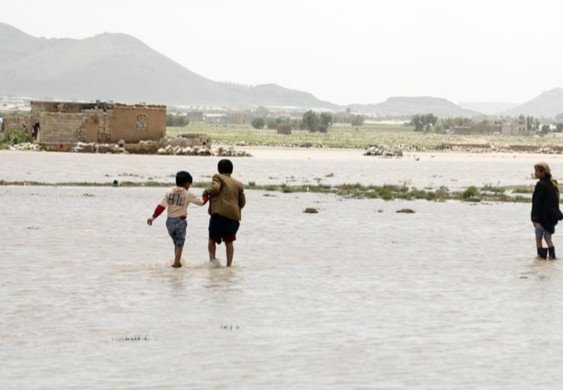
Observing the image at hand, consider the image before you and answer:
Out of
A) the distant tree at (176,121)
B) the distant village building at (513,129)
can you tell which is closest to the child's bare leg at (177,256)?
the distant village building at (513,129)

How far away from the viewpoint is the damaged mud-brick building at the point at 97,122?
5491 centimetres

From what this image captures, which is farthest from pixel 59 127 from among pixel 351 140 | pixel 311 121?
pixel 311 121

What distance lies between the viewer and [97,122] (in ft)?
181

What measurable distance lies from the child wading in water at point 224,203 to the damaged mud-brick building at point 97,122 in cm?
4076

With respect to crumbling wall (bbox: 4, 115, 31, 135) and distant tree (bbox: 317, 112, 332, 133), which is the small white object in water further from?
distant tree (bbox: 317, 112, 332, 133)

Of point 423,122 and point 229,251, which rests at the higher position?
point 229,251

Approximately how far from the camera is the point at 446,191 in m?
35.1

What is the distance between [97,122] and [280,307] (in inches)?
1755

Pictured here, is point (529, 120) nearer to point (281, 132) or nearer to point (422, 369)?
point (281, 132)

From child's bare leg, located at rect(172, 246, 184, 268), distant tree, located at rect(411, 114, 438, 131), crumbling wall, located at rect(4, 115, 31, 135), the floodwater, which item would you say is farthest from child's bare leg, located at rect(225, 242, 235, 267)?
distant tree, located at rect(411, 114, 438, 131)

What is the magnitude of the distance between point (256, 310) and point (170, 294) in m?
1.30

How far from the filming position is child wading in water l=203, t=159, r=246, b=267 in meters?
14.4

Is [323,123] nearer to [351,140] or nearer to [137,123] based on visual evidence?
[351,140]

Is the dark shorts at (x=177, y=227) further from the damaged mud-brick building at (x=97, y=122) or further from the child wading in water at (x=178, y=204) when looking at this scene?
the damaged mud-brick building at (x=97, y=122)
